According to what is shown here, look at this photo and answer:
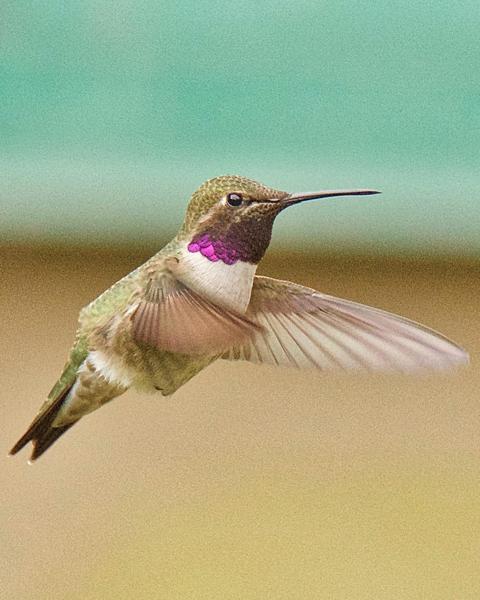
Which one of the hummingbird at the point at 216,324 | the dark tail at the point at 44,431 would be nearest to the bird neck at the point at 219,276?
the hummingbird at the point at 216,324

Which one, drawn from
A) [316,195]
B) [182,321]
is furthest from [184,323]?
[316,195]

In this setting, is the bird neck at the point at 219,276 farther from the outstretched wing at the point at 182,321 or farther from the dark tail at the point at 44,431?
the dark tail at the point at 44,431

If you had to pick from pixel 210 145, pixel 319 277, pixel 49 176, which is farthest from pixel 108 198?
pixel 210 145

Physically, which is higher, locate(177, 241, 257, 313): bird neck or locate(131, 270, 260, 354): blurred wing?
locate(177, 241, 257, 313): bird neck

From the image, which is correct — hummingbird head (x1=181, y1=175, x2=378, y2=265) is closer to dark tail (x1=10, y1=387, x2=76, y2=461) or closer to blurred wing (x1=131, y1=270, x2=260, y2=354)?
blurred wing (x1=131, y1=270, x2=260, y2=354)

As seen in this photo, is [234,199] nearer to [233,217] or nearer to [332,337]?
[233,217]

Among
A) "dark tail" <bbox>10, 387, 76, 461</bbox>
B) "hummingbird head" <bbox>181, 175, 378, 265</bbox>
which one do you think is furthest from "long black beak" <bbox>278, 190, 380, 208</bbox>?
"dark tail" <bbox>10, 387, 76, 461</bbox>

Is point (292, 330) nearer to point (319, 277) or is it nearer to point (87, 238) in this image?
point (87, 238)
